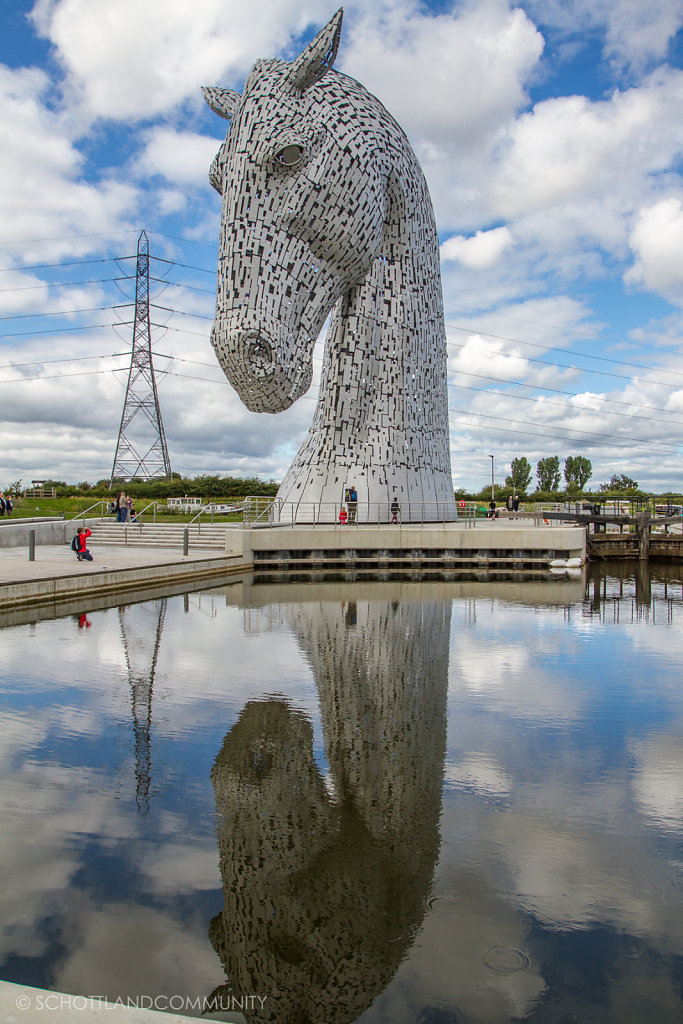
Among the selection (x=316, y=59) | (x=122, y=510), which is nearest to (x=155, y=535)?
(x=122, y=510)

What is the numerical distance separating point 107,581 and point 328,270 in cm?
974

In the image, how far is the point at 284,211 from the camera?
17.2 m

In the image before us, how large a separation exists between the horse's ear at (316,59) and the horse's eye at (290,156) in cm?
150

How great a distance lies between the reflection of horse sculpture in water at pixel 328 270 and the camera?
55.9ft

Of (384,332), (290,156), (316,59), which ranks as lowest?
(384,332)

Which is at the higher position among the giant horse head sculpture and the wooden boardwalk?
the giant horse head sculpture

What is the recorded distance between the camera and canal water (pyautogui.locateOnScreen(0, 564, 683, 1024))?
9.68 feet

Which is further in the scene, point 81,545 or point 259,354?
point 259,354

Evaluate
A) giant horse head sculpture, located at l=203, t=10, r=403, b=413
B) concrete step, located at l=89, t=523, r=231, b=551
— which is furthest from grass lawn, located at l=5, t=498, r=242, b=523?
giant horse head sculpture, located at l=203, t=10, r=403, b=413

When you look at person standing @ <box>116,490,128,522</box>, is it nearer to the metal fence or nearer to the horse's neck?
the metal fence

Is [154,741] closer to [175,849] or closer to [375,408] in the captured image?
[175,849]

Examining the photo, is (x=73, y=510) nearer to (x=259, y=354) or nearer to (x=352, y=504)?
(x=352, y=504)

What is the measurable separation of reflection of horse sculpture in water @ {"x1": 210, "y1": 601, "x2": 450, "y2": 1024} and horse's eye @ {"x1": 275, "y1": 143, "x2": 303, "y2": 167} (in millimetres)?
13852

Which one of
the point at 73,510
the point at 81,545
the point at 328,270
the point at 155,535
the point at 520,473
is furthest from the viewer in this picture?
the point at 520,473
